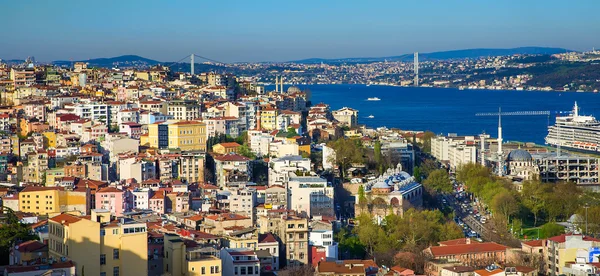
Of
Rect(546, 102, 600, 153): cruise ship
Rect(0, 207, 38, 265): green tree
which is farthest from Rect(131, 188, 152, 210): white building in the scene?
Rect(546, 102, 600, 153): cruise ship

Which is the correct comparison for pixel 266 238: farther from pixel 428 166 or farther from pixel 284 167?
pixel 428 166

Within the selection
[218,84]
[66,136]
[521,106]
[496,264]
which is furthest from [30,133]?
[521,106]

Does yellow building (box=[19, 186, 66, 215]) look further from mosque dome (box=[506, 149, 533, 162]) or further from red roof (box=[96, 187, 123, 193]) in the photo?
mosque dome (box=[506, 149, 533, 162])

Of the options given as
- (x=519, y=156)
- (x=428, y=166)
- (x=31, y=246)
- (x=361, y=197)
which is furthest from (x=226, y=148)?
(x=31, y=246)

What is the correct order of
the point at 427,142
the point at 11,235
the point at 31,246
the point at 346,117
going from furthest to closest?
the point at 346,117 → the point at 427,142 → the point at 11,235 → the point at 31,246

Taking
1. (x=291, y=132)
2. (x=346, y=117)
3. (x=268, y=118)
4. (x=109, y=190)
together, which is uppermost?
(x=268, y=118)

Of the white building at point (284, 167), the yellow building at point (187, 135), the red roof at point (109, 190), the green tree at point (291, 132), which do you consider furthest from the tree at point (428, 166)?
the red roof at point (109, 190)
